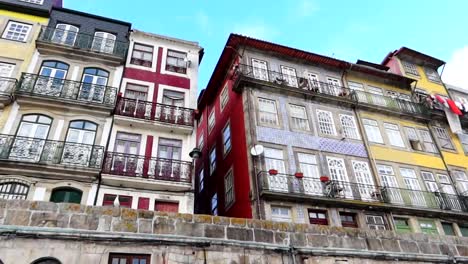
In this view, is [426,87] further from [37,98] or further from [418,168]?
[37,98]

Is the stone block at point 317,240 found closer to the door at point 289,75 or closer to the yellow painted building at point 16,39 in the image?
the door at point 289,75

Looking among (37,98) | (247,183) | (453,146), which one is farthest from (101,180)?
(453,146)

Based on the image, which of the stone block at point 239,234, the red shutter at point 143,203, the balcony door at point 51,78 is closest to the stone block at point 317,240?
the stone block at point 239,234

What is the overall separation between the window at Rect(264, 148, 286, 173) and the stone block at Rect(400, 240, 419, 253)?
282 inches

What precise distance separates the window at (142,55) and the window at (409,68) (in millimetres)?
19258

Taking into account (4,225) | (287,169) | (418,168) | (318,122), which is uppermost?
(318,122)

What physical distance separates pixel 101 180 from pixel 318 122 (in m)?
11.5

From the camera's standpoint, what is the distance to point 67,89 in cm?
1523

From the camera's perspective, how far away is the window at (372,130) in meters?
19.7

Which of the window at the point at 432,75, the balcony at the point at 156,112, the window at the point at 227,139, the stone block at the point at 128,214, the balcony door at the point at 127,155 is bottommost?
the stone block at the point at 128,214

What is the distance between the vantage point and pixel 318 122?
18.6 metres

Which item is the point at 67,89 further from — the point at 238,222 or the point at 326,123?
the point at 326,123

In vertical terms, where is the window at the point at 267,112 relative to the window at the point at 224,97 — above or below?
below

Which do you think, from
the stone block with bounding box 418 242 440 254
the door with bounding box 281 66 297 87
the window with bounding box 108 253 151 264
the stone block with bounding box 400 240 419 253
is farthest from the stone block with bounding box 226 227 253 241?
the door with bounding box 281 66 297 87
